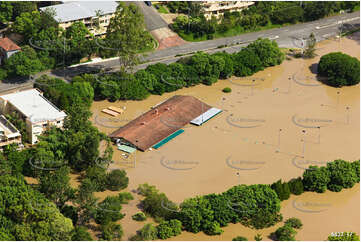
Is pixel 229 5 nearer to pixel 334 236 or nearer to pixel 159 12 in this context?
pixel 159 12

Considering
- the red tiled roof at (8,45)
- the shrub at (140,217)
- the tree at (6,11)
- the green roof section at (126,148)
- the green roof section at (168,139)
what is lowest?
the shrub at (140,217)

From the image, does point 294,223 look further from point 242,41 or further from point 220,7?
point 220,7

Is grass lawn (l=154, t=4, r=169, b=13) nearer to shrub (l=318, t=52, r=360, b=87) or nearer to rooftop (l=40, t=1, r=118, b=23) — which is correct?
rooftop (l=40, t=1, r=118, b=23)

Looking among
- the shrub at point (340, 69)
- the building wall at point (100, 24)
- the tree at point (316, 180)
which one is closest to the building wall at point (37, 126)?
the building wall at point (100, 24)

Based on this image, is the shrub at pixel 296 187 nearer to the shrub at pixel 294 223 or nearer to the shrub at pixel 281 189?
the shrub at pixel 281 189

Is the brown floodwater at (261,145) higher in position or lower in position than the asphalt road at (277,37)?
lower

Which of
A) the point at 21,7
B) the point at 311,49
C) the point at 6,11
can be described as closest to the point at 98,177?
the point at 21,7

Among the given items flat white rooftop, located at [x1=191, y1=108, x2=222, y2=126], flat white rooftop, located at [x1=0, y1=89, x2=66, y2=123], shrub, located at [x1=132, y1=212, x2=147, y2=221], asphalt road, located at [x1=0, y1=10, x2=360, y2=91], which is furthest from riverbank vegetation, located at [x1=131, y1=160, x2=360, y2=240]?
asphalt road, located at [x1=0, y1=10, x2=360, y2=91]
